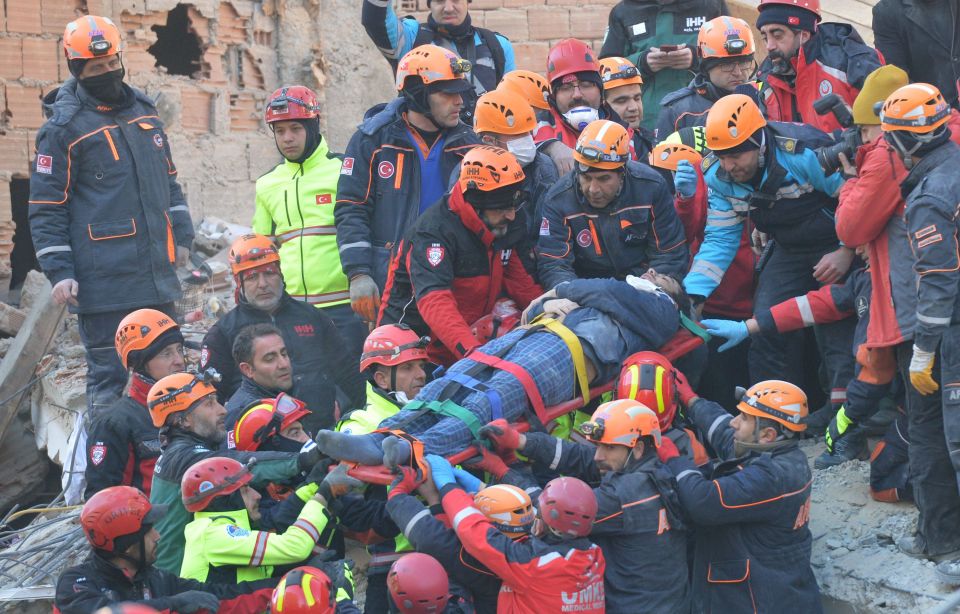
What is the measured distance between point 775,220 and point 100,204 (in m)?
4.28

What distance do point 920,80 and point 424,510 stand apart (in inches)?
177

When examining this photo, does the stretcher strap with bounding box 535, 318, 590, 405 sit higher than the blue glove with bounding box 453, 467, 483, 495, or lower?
higher

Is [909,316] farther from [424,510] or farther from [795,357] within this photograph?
[424,510]

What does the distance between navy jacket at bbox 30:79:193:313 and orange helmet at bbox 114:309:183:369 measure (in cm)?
110

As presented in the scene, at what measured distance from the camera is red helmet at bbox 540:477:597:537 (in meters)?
5.62

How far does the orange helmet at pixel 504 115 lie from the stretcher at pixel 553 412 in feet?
5.40

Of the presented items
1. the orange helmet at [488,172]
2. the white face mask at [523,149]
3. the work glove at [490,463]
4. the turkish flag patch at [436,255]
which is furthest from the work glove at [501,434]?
the white face mask at [523,149]

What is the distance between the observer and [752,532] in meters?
6.18

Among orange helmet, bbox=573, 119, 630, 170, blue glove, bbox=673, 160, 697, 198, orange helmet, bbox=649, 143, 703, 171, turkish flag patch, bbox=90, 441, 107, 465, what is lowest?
turkish flag patch, bbox=90, 441, 107, 465

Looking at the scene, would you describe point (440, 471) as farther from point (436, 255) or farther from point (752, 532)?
point (436, 255)

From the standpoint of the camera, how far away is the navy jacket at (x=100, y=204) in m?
8.37

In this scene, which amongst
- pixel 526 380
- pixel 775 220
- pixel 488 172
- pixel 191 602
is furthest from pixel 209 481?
pixel 775 220

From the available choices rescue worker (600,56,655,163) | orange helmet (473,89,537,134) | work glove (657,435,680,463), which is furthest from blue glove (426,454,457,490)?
rescue worker (600,56,655,163)

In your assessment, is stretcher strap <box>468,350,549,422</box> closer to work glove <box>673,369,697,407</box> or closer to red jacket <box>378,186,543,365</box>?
red jacket <box>378,186,543,365</box>
